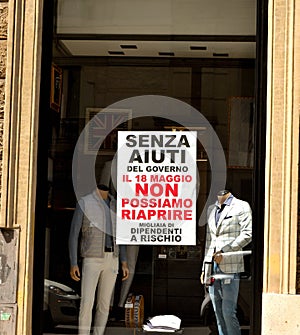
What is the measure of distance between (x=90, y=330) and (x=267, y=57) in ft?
10.4

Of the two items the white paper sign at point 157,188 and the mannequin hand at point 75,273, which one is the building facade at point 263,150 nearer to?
the mannequin hand at point 75,273

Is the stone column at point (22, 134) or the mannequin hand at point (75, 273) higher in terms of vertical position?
the stone column at point (22, 134)

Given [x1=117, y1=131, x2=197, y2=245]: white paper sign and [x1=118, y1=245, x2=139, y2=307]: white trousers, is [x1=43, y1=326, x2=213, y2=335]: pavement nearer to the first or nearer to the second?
[x1=118, y1=245, x2=139, y2=307]: white trousers

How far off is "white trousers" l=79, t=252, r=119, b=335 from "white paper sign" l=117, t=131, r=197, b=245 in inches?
11.5

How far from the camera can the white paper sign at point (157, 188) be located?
7121 mm

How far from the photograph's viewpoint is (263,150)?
6.85 m

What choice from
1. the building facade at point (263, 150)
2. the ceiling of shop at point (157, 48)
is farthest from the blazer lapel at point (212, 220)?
the ceiling of shop at point (157, 48)

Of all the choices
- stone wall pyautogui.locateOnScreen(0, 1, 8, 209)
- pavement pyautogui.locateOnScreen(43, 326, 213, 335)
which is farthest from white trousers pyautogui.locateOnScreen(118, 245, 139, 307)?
stone wall pyautogui.locateOnScreen(0, 1, 8, 209)

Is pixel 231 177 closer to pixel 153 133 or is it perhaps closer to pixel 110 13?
pixel 153 133

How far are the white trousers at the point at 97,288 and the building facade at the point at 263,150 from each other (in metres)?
0.54

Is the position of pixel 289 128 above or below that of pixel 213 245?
above

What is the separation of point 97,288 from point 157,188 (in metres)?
1.16

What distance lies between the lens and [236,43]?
282 inches

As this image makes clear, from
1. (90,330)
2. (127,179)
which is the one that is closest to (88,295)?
(90,330)
